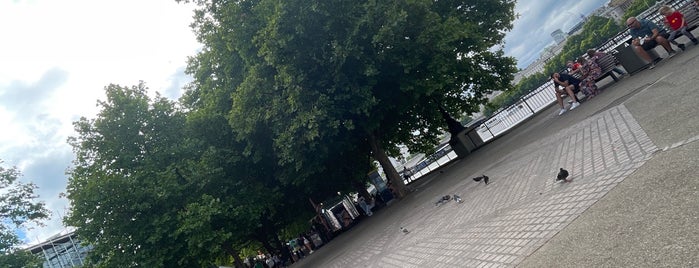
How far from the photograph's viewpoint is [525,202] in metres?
7.07

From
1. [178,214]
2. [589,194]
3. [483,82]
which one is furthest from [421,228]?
[483,82]

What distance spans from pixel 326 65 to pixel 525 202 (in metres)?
12.9

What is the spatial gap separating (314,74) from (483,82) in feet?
38.4

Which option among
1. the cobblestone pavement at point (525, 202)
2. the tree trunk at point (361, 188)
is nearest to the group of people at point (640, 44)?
the cobblestone pavement at point (525, 202)

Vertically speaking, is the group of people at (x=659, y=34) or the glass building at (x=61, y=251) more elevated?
the glass building at (x=61, y=251)

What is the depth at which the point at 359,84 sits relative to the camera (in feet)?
62.5

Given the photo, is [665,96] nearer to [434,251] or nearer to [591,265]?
[434,251]

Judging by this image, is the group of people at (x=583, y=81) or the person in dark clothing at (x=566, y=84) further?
the person in dark clothing at (x=566, y=84)

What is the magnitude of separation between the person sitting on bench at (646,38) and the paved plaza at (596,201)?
102 cm

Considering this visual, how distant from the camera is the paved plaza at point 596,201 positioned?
412 cm

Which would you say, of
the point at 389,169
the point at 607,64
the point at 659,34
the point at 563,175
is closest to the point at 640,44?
the point at 659,34

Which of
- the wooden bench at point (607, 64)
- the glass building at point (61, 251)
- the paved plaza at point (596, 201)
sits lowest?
the paved plaza at point (596, 201)

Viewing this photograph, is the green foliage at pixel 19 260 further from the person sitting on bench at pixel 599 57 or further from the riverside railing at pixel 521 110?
the person sitting on bench at pixel 599 57

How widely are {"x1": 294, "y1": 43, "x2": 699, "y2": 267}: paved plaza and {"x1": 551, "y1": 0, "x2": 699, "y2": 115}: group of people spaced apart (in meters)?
1.17
